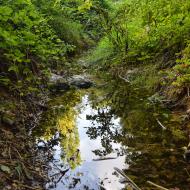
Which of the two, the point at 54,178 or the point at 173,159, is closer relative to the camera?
the point at 54,178

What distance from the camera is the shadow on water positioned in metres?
4.43

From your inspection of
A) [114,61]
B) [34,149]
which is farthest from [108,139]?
[114,61]

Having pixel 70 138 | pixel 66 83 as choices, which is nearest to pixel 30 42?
pixel 70 138

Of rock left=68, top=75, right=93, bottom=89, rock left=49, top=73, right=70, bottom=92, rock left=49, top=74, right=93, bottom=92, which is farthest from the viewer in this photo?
rock left=68, top=75, right=93, bottom=89

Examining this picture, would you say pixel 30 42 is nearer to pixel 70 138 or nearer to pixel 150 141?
pixel 70 138

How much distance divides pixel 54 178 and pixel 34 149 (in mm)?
984

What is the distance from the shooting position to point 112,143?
5.79m

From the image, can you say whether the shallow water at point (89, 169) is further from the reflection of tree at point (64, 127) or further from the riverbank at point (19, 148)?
the riverbank at point (19, 148)

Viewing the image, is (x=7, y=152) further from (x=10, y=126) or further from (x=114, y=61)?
(x=114, y=61)

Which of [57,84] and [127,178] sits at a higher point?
[57,84]

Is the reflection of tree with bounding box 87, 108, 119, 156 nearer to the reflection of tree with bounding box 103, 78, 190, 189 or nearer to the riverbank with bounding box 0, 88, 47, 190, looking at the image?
the reflection of tree with bounding box 103, 78, 190, 189

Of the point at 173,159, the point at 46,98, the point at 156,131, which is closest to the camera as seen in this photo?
the point at 173,159

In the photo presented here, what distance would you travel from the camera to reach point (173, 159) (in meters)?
4.82

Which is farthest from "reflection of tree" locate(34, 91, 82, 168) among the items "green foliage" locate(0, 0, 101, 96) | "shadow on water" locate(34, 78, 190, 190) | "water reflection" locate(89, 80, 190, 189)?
"green foliage" locate(0, 0, 101, 96)
